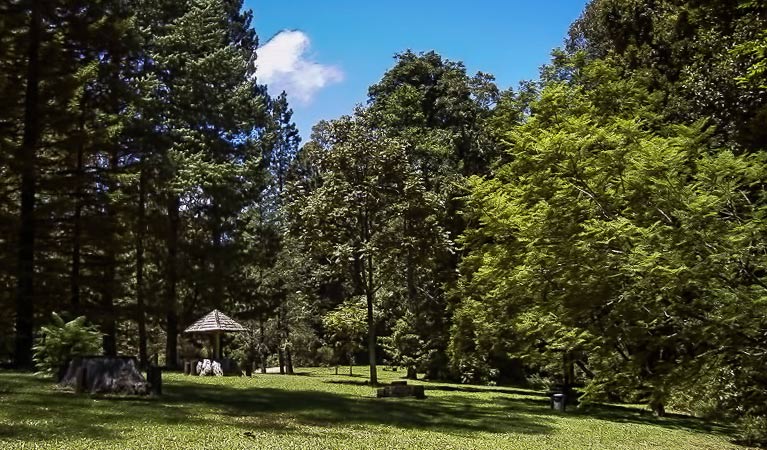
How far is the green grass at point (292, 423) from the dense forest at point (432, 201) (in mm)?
1487

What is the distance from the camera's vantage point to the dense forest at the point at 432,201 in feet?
56.5

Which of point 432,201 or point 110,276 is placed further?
point 432,201

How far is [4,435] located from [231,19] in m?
38.5

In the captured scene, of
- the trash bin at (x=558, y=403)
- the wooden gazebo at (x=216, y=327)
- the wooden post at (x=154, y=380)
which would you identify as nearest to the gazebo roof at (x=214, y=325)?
the wooden gazebo at (x=216, y=327)

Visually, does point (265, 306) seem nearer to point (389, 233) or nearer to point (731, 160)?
point (389, 233)

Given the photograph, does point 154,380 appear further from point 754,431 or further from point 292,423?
point 754,431

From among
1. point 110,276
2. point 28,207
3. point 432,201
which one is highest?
point 432,201

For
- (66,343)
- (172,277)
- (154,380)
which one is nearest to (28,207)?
(66,343)

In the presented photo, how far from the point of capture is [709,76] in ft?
75.7

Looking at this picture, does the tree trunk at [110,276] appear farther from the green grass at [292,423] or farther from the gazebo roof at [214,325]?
the green grass at [292,423]

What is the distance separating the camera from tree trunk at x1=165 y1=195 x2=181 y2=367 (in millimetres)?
33969

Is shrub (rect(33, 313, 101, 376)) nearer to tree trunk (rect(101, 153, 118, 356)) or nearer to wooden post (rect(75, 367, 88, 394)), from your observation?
wooden post (rect(75, 367, 88, 394))

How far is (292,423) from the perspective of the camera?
1432 centimetres

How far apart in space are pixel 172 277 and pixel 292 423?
21.9 m
